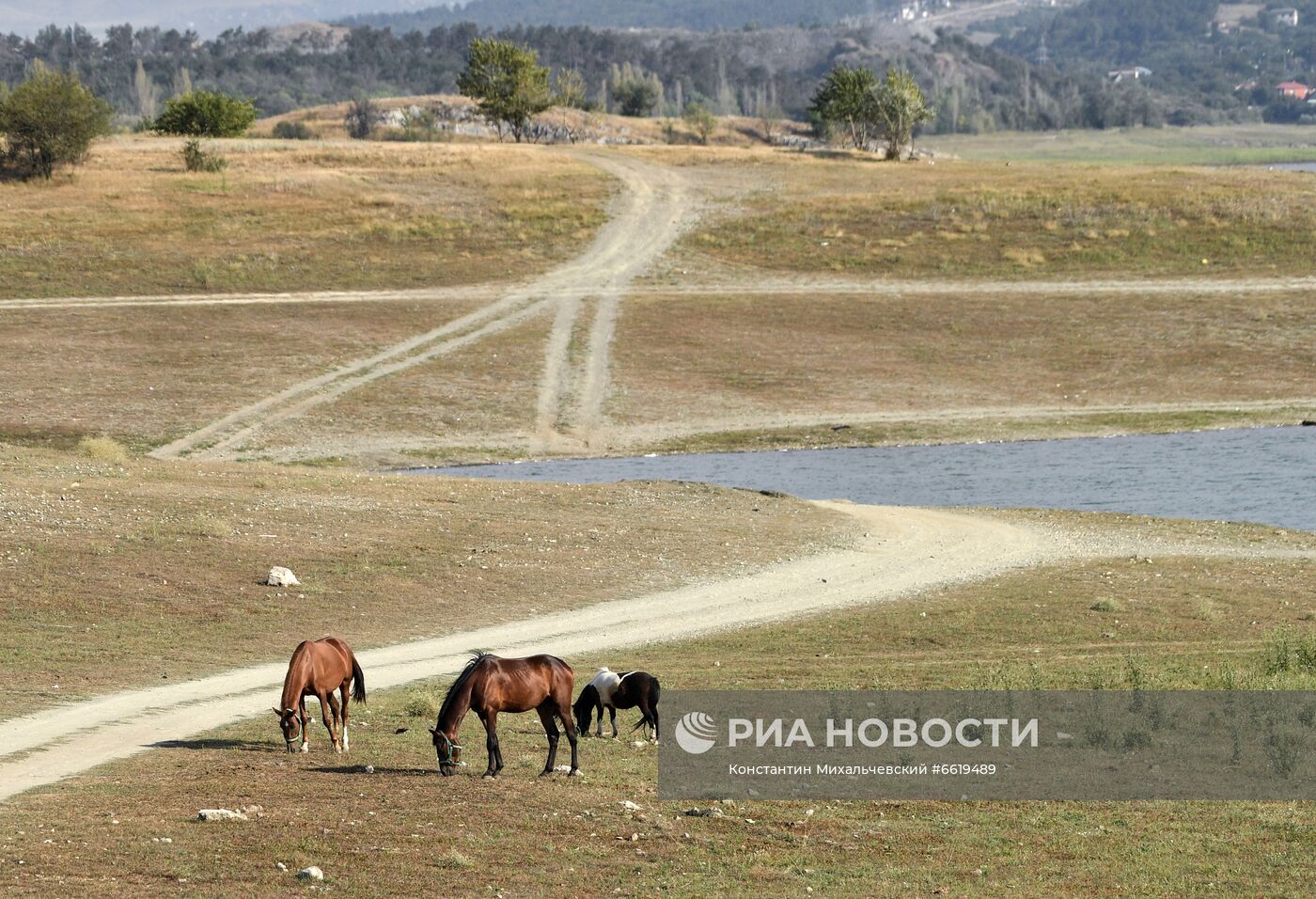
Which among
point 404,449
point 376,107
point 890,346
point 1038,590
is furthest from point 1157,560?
point 376,107

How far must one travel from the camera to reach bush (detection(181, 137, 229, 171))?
3942 inches

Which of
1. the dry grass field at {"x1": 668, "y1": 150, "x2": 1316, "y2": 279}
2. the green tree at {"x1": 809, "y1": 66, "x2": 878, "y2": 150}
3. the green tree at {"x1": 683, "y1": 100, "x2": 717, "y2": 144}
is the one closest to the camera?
the dry grass field at {"x1": 668, "y1": 150, "x2": 1316, "y2": 279}

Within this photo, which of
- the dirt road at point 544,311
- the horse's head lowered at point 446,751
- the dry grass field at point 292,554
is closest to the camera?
the horse's head lowered at point 446,751

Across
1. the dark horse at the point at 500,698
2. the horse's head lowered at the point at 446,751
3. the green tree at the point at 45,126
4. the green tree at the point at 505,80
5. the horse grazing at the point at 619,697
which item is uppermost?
the green tree at the point at 505,80

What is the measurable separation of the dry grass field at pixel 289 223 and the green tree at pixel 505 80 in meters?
30.8

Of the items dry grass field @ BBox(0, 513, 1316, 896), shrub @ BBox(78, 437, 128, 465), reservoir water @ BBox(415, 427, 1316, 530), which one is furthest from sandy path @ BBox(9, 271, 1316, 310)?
dry grass field @ BBox(0, 513, 1316, 896)

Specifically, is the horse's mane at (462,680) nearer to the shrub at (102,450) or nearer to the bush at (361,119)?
the shrub at (102,450)

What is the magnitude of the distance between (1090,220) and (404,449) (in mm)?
47012

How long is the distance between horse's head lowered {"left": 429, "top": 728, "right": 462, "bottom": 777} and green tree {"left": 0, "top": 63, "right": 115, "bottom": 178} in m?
87.4

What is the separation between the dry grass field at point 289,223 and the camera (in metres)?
75.4

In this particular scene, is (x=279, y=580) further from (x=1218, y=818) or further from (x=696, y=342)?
(x=696, y=342)

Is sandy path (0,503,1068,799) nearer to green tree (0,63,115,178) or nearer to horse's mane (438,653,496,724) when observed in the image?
horse's mane (438,653,496,724)

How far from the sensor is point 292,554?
3045 cm

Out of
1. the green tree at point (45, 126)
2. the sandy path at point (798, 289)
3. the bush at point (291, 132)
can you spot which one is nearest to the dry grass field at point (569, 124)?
the bush at point (291, 132)
